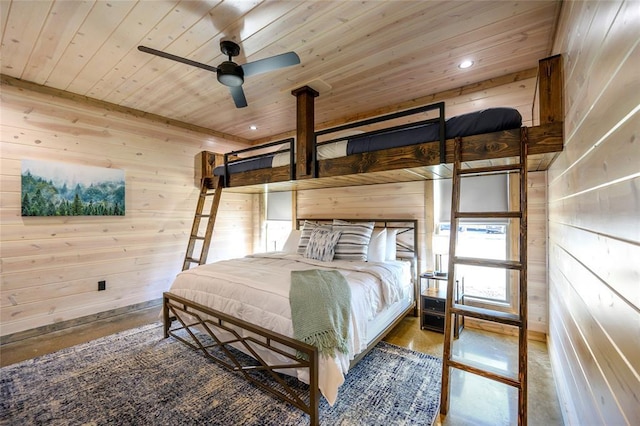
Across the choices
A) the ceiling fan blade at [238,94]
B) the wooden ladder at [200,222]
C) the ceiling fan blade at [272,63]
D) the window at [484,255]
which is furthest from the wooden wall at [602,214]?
the wooden ladder at [200,222]

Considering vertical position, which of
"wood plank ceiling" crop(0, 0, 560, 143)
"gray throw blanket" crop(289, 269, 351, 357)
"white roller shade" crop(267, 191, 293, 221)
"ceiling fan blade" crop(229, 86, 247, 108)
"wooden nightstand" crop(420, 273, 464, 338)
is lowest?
"wooden nightstand" crop(420, 273, 464, 338)

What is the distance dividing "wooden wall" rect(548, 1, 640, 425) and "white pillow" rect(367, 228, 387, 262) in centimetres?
171

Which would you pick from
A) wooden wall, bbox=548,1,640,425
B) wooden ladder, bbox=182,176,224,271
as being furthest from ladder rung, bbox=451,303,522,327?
wooden ladder, bbox=182,176,224,271

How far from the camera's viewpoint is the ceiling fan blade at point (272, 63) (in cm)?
203

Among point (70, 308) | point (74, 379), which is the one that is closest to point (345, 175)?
point (74, 379)

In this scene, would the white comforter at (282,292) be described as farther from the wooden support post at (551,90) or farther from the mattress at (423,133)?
the wooden support post at (551,90)

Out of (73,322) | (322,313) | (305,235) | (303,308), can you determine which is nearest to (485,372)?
(322,313)

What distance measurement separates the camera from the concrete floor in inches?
69.5

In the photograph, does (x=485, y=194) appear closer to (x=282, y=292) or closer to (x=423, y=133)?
(x=423, y=133)

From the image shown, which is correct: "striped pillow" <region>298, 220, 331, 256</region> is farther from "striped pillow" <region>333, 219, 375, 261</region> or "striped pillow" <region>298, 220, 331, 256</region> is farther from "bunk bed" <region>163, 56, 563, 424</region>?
"bunk bed" <region>163, 56, 563, 424</region>

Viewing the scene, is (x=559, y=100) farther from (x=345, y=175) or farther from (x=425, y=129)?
(x=345, y=175)

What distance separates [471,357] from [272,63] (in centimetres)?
304

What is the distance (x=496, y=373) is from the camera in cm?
166

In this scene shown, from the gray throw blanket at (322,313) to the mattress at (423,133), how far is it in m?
1.30
